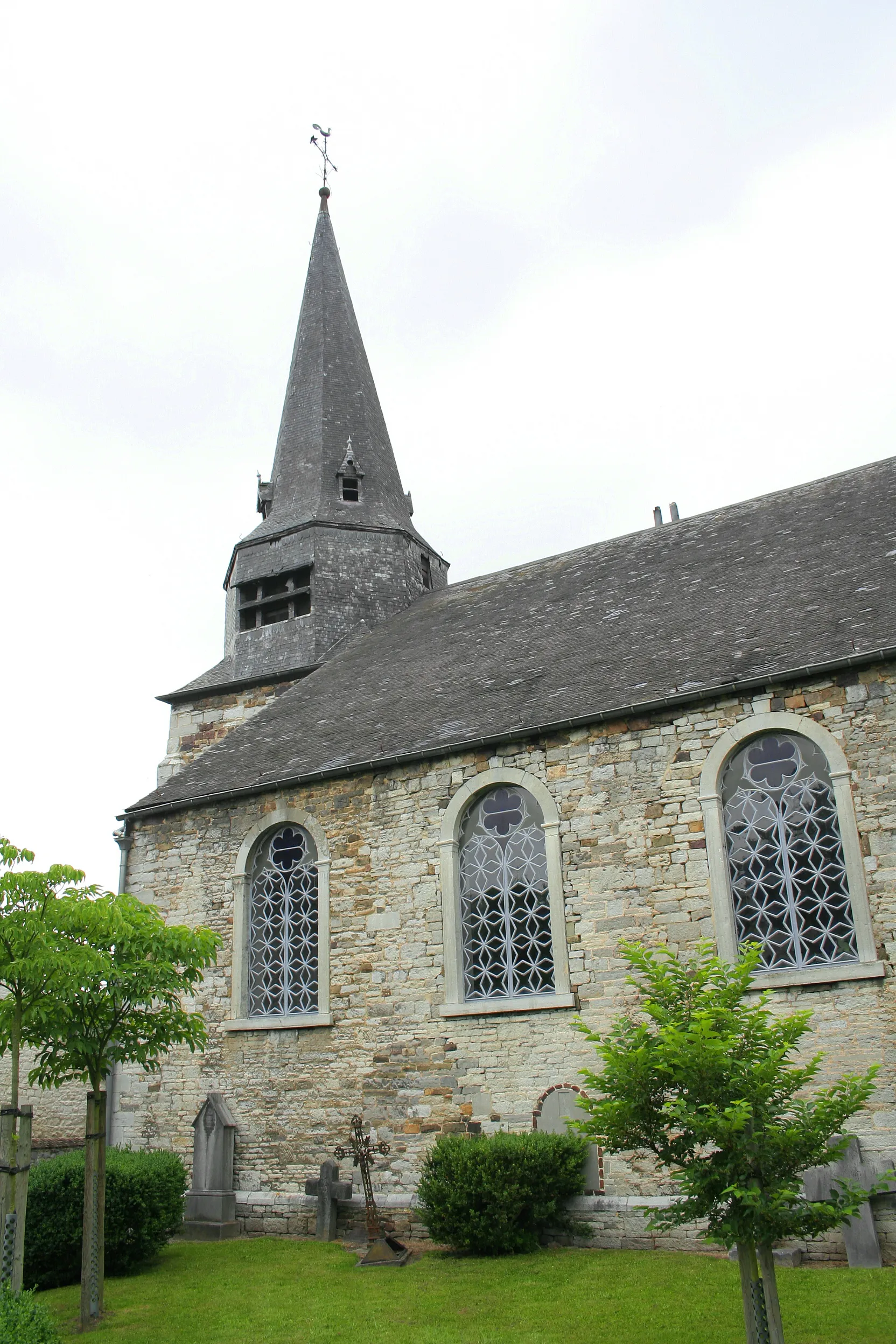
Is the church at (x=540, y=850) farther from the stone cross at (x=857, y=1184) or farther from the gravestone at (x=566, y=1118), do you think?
the stone cross at (x=857, y=1184)

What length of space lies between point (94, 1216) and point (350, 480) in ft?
45.2

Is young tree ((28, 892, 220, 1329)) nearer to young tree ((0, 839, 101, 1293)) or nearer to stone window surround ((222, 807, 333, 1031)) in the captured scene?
young tree ((0, 839, 101, 1293))

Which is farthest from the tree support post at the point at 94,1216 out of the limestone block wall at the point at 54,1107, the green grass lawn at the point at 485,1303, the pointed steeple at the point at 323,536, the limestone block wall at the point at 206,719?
the pointed steeple at the point at 323,536

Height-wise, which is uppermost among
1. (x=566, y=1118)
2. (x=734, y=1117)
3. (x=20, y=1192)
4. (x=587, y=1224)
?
(x=734, y=1117)

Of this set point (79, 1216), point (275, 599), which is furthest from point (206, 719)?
point (79, 1216)

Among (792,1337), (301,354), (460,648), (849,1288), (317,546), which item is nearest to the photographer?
(792,1337)

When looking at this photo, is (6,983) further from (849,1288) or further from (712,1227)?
(849,1288)

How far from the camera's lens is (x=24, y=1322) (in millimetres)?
6020

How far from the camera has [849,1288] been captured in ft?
24.6

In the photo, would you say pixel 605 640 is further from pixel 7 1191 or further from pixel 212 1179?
pixel 7 1191

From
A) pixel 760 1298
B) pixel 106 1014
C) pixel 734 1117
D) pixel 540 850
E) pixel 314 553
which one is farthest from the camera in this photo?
pixel 314 553

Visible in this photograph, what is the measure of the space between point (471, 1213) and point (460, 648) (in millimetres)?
7396

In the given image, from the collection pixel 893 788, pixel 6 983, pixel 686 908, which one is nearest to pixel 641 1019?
pixel 686 908

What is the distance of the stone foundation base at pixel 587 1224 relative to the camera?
8.40 m
